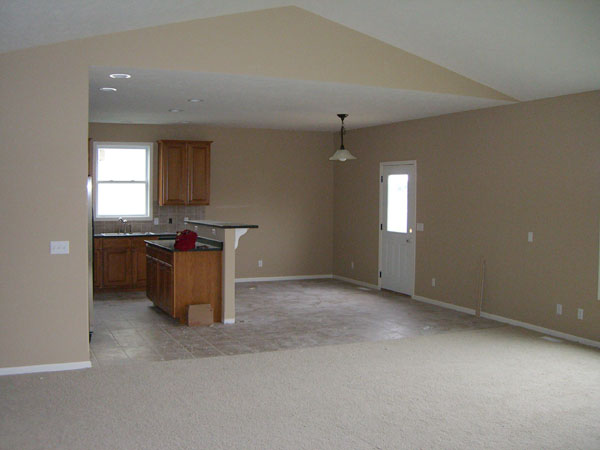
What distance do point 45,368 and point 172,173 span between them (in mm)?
4880

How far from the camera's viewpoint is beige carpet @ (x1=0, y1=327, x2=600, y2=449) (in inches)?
149

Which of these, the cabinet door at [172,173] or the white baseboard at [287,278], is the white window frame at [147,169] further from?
the white baseboard at [287,278]

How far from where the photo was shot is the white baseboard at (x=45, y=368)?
16.3 ft

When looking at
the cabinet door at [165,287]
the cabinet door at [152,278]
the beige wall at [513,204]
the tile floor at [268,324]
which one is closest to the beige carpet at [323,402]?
the tile floor at [268,324]

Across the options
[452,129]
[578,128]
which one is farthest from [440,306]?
[578,128]

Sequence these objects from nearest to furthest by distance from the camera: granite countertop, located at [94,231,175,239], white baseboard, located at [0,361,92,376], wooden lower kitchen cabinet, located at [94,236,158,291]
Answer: white baseboard, located at [0,361,92,376] → wooden lower kitchen cabinet, located at [94,236,158,291] → granite countertop, located at [94,231,175,239]

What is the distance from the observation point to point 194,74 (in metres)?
5.52

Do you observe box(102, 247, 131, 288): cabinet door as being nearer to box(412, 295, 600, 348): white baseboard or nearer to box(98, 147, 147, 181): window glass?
box(98, 147, 147, 181): window glass

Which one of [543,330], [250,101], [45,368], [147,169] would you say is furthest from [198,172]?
[543,330]

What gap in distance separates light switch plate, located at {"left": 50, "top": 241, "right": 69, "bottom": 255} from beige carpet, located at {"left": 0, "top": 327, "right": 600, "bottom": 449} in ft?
3.35

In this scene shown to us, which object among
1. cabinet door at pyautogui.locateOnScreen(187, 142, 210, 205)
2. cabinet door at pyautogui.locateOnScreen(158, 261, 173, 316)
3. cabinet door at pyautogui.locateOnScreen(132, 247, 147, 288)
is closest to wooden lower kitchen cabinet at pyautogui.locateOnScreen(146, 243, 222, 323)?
cabinet door at pyautogui.locateOnScreen(158, 261, 173, 316)

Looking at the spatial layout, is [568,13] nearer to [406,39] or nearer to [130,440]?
[406,39]

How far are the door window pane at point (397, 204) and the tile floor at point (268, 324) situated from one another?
1.05 metres

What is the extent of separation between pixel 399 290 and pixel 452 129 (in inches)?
103
